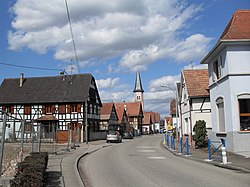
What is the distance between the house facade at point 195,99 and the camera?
97.2 ft

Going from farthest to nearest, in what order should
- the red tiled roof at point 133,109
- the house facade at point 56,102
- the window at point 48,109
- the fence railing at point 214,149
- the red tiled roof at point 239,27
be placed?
the red tiled roof at point 133,109 < the window at point 48,109 < the house facade at point 56,102 < the red tiled roof at point 239,27 < the fence railing at point 214,149

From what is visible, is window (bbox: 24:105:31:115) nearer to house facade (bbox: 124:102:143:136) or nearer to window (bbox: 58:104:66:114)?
window (bbox: 58:104:66:114)

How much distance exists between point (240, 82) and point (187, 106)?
42.3ft

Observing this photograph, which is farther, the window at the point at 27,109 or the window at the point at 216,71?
the window at the point at 27,109

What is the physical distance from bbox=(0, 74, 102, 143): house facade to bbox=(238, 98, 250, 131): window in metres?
26.2

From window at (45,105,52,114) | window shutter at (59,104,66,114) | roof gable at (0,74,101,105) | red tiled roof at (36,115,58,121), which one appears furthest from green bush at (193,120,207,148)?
window at (45,105,52,114)

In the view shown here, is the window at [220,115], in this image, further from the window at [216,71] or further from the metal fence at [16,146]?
the metal fence at [16,146]

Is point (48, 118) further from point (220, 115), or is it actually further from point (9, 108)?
point (220, 115)

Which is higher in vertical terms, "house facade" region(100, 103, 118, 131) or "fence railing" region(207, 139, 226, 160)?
"house facade" region(100, 103, 118, 131)

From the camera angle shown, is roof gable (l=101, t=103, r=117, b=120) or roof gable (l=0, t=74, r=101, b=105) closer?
roof gable (l=0, t=74, r=101, b=105)

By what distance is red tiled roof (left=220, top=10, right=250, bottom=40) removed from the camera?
1909cm

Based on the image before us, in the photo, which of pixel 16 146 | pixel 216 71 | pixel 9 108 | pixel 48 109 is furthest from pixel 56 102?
pixel 216 71

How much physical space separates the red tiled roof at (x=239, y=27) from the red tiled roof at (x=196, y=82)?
9.41m

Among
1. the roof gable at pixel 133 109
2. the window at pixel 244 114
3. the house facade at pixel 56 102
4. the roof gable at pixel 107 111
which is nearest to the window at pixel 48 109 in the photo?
the house facade at pixel 56 102
